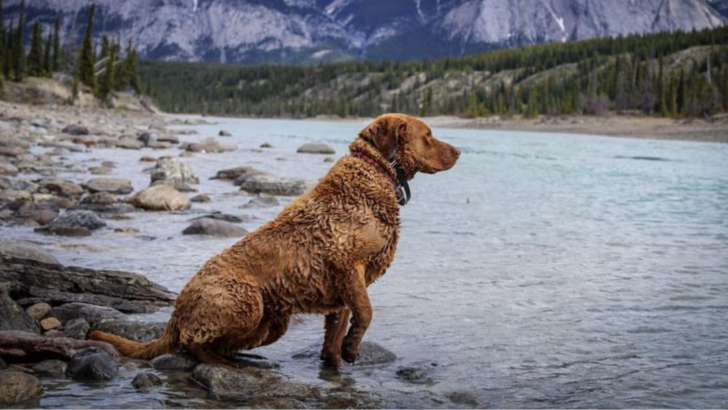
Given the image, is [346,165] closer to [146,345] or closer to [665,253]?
[146,345]

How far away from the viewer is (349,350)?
6.70 meters

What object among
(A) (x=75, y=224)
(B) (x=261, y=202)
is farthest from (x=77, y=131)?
(A) (x=75, y=224)

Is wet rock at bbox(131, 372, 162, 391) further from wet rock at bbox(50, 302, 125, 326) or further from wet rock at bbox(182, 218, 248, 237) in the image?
wet rock at bbox(182, 218, 248, 237)

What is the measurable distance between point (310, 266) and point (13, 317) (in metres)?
3.37

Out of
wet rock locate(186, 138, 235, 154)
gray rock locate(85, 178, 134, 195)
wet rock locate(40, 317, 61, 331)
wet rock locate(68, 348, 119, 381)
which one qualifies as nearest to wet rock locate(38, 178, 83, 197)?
gray rock locate(85, 178, 134, 195)

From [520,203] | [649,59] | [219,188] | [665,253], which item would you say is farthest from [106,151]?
[649,59]

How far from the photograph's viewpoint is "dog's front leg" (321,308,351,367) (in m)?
6.91

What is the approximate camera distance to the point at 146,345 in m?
6.91

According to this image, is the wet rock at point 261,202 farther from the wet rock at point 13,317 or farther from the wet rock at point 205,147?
the wet rock at point 205,147

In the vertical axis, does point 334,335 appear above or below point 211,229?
below

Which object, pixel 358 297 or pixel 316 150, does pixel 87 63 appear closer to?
pixel 316 150

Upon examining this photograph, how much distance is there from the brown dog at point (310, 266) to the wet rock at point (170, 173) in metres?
18.4

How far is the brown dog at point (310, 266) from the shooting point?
20.7ft

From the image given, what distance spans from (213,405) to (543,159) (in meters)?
42.4
